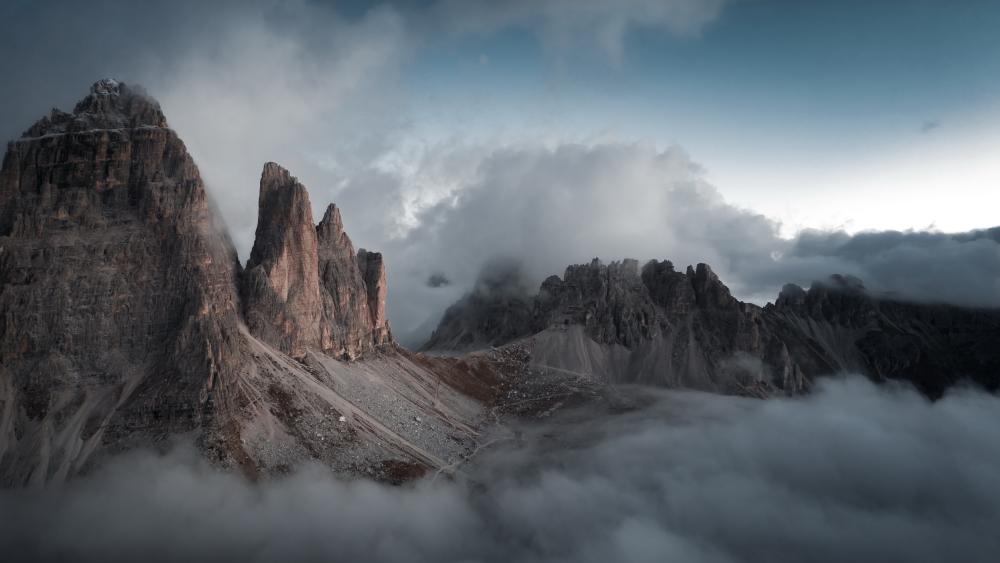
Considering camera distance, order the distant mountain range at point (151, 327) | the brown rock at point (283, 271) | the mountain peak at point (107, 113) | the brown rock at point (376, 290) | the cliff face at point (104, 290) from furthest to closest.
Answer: the brown rock at point (376, 290)
the brown rock at point (283, 271)
the mountain peak at point (107, 113)
the distant mountain range at point (151, 327)
the cliff face at point (104, 290)

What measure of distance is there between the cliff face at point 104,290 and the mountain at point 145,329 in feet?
0.66

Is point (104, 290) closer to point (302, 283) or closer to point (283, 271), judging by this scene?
point (283, 271)

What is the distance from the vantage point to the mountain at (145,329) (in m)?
86.6

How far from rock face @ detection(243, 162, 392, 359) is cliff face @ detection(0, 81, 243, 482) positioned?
9.84 m

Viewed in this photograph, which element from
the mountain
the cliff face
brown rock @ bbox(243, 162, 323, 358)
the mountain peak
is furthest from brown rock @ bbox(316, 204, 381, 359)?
the mountain peak

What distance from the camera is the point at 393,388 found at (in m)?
139

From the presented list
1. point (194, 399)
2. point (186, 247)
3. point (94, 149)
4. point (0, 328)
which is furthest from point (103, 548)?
point (94, 149)

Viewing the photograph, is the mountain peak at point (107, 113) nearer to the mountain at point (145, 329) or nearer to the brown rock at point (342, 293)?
the mountain at point (145, 329)

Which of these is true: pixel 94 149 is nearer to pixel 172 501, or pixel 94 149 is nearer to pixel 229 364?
pixel 229 364

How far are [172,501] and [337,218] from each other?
8779 centimetres

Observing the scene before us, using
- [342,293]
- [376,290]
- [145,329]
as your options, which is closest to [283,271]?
[342,293]

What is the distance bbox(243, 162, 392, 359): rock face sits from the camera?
118875 millimetres

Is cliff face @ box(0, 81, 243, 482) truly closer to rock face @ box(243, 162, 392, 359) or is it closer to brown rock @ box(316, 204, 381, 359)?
rock face @ box(243, 162, 392, 359)

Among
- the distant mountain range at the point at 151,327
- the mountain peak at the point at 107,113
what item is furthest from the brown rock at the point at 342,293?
the mountain peak at the point at 107,113
